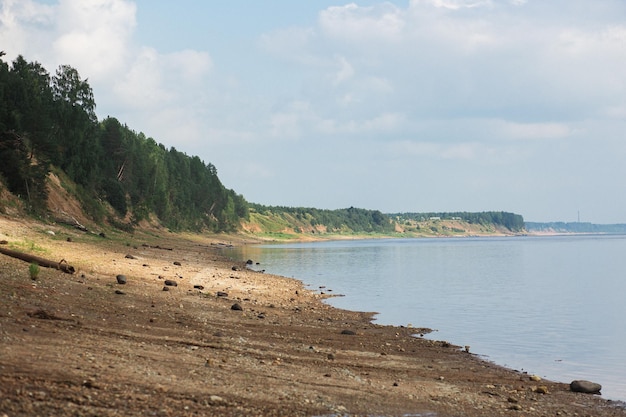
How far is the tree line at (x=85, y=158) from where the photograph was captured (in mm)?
59531

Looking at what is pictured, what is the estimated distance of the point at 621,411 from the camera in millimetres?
15672

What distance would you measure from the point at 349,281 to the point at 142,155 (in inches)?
2856

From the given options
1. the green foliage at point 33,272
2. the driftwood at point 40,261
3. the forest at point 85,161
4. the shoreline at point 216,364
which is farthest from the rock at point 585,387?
the forest at point 85,161

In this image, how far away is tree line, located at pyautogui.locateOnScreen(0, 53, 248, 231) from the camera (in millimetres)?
59531

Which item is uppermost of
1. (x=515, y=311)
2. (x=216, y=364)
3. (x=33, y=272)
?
(x=33, y=272)

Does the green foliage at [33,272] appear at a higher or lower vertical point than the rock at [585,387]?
higher

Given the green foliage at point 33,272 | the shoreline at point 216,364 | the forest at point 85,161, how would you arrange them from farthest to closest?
1. the forest at point 85,161
2. the green foliage at point 33,272
3. the shoreline at point 216,364

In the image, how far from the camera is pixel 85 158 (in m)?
87.7

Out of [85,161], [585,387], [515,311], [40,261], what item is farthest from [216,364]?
[85,161]

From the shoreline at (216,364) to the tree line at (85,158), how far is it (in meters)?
35.3

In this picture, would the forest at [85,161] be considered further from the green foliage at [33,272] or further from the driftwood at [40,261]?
the green foliage at [33,272]

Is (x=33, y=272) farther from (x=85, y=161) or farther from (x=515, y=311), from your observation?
(x=85, y=161)

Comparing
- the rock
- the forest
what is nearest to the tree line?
the forest

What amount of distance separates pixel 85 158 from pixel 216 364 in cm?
7889
